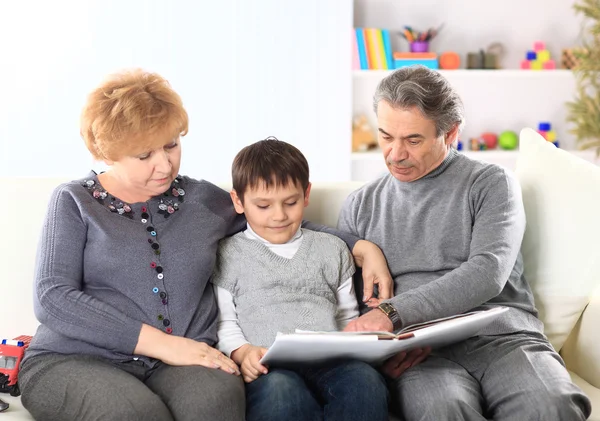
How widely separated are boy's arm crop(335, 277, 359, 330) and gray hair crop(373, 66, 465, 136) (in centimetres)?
44

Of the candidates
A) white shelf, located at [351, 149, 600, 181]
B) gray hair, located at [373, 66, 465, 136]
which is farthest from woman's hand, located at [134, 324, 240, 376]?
white shelf, located at [351, 149, 600, 181]

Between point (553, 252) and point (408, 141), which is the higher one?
point (408, 141)

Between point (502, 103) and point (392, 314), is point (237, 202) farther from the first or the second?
point (502, 103)

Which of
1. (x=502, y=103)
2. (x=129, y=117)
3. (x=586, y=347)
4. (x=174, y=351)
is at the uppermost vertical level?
(x=129, y=117)

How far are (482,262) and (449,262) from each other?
13cm

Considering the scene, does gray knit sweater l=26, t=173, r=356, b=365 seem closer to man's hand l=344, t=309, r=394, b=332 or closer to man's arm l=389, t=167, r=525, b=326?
man's hand l=344, t=309, r=394, b=332

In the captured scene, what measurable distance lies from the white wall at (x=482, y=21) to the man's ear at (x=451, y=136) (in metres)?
2.70

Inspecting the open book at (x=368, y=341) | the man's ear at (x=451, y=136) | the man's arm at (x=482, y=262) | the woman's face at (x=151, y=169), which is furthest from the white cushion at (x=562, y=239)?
the woman's face at (x=151, y=169)

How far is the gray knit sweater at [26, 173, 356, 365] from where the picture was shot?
1786mm

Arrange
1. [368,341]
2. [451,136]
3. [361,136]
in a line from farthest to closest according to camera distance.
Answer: [361,136], [451,136], [368,341]

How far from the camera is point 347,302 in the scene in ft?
6.58

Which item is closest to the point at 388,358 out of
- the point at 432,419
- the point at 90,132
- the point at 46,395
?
the point at 432,419

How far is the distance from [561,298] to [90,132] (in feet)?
4.09

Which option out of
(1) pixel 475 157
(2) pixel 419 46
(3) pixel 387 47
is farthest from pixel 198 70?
(1) pixel 475 157
